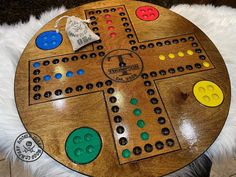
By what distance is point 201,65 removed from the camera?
69 centimetres

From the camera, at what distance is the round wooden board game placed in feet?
1.78

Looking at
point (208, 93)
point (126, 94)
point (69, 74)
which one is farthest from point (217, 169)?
point (69, 74)

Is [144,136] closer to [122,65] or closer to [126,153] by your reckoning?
[126,153]

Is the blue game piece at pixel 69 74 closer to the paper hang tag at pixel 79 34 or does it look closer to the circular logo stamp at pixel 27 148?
the paper hang tag at pixel 79 34

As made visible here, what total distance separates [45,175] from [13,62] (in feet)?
1.17

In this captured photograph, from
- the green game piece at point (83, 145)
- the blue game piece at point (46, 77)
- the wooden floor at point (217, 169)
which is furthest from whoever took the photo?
the wooden floor at point (217, 169)

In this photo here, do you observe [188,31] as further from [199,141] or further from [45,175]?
[45,175]

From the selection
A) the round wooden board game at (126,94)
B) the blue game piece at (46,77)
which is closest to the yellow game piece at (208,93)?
the round wooden board game at (126,94)

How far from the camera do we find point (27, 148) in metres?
0.61

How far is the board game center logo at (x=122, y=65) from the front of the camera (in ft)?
2.16

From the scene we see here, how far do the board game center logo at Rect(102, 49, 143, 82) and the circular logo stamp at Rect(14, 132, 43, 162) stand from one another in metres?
0.25

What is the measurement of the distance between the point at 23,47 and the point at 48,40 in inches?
4.3

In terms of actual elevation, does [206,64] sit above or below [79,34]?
below

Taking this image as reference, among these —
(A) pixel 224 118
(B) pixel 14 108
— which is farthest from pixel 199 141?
(B) pixel 14 108
